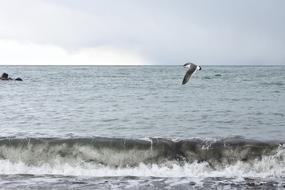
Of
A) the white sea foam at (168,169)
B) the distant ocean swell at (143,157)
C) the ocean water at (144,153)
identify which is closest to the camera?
the ocean water at (144,153)

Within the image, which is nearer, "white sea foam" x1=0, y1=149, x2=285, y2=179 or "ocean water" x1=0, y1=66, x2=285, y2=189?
"ocean water" x1=0, y1=66, x2=285, y2=189

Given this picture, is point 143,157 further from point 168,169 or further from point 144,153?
point 168,169

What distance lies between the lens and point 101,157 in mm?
13703

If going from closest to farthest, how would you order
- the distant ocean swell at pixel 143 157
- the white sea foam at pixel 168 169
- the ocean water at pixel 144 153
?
the ocean water at pixel 144 153
the white sea foam at pixel 168 169
the distant ocean swell at pixel 143 157

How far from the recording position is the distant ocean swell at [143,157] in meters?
12.5

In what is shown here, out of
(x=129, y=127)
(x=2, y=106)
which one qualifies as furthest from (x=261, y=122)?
(x=2, y=106)

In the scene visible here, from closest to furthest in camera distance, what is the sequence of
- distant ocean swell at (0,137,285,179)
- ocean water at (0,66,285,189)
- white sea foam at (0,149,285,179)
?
ocean water at (0,66,285,189) → white sea foam at (0,149,285,179) → distant ocean swell at (0,137,285,179)

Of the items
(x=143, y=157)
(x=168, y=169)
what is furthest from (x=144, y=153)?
(x=168, y=169)

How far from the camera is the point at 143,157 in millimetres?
13398

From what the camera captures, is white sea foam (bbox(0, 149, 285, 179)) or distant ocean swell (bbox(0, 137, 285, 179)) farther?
distant ocean swell (bbox(0, 137, 285, 179))

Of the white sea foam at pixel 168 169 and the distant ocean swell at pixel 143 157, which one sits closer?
the white sea foam at pixel 168 169

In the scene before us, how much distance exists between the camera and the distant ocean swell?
12.5 meters

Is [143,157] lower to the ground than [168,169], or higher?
higher

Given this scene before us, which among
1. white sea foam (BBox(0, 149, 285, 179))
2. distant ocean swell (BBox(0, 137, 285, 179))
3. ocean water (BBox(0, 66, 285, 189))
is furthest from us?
distant ocean swell (BBox(0, 137, 285, 179))
